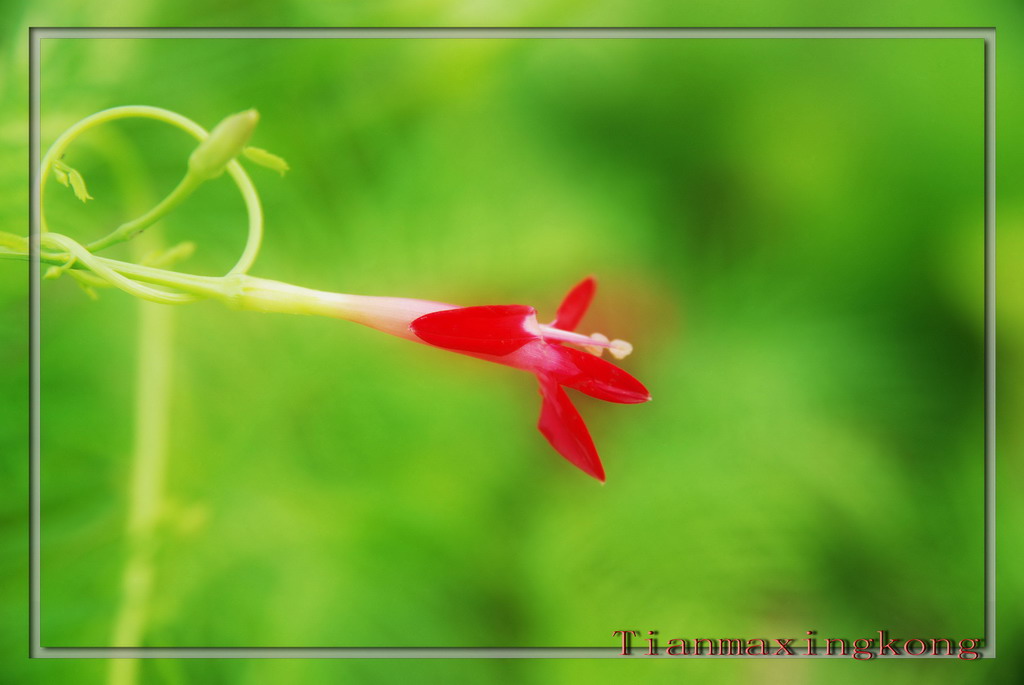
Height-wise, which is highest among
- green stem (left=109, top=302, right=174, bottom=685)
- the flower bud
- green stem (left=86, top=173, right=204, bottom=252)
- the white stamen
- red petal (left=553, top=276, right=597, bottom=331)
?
the flower bud

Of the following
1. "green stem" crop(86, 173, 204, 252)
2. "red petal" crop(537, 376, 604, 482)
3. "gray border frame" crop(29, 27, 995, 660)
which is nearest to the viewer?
"green stem" crop(86, 173, 204, 252)

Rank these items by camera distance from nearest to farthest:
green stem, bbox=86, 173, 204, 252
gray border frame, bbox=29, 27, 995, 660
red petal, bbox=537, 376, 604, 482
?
1. green stem, bbox=86, 173, 204, 252
2. red petal, bbox=537, 376, 604, 482
3. gray border frame, bbox=29, 27, 995, 660

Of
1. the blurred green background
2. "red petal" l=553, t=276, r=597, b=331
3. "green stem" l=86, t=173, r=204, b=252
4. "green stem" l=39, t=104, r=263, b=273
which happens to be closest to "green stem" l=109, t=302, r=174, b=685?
the blurred green background

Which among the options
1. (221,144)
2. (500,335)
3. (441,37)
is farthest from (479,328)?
(441,37)

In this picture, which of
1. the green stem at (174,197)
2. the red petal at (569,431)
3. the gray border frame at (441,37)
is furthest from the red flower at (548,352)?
the gray border frame at (441,37)

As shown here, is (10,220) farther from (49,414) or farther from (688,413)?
(688,413)

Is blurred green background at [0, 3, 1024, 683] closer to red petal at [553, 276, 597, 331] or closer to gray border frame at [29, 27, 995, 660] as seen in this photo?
gray border frame at [29, 27, 995, 660]
